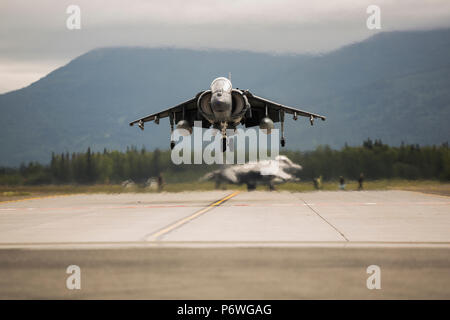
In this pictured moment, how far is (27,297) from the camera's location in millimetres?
7449

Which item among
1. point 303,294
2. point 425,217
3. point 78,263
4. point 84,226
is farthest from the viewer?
point 425,217

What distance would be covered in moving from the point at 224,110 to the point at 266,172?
96.2 ft

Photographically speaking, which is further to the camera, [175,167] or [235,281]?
[175,167]

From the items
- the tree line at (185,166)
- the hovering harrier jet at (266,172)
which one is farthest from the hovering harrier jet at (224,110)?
the hovering harrier jet at (266,172)

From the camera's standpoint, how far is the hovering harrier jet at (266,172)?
180ft

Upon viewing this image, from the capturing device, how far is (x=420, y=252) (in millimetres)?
10961

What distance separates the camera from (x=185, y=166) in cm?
4422

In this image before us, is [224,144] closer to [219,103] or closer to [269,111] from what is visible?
[219,103]

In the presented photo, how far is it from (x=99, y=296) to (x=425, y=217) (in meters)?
14.2

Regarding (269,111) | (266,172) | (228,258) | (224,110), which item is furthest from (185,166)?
(228,258)

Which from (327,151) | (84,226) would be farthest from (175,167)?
(84,226)

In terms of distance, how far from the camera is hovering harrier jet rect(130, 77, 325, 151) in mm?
27094
